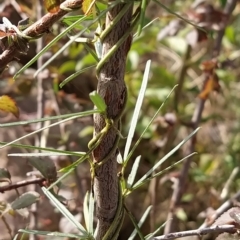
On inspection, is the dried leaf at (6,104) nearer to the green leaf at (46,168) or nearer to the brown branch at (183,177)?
the green leaf at (46,168)

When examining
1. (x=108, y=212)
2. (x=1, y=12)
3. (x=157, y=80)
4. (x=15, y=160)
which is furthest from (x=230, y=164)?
(x=108, y=212)

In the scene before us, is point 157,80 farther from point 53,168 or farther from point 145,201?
point 53,168

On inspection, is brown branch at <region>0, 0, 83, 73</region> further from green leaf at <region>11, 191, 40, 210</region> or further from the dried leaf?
green leaf at <region>11, 191, 40, 210</region>

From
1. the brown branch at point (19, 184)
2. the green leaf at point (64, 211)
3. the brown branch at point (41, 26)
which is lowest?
the brown branch at point (19, 184)

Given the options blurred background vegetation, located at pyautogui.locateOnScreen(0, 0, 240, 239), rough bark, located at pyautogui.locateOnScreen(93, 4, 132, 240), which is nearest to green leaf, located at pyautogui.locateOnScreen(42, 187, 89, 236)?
rough bark, located at pyautogui.locateOnScreen(93, 4, 132, 240)

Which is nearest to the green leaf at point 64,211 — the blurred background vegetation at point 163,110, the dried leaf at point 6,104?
the dried leaf at point 6,104

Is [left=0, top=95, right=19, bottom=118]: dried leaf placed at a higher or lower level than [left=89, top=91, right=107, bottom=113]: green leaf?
lower

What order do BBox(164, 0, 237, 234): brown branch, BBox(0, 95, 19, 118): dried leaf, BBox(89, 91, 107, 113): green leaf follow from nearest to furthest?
BBox(89, 91, 107, 113): green leaf
BBox(0, 95, 19, 118): dried leaf
BBox(164, 0, 237, 234): brown branch
